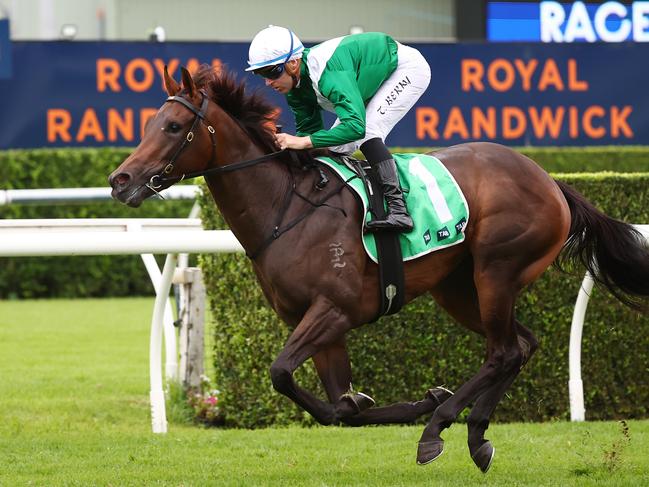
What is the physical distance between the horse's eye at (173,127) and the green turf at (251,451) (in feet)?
4.13

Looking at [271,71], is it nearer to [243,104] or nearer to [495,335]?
[243,104]

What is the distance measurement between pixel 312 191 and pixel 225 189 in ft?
1.06

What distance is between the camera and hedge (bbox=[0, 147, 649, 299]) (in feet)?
38.4

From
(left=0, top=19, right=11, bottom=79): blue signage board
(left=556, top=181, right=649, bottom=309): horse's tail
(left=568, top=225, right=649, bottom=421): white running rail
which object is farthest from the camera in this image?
(left=0, top=19, right=11, bottom=79): blue signage board

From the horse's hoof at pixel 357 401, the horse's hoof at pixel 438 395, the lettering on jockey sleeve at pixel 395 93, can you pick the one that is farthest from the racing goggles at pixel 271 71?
the horse's hoof at pixel 438 395

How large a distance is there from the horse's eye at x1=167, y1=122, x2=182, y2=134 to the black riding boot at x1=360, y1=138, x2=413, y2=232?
743 mm

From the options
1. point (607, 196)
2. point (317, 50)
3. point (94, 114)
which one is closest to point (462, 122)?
point (94, 114)

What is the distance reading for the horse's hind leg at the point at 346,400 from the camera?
14.6 feet

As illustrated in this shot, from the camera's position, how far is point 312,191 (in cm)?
459

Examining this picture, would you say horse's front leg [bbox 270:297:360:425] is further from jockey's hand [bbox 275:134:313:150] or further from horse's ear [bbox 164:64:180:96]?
horse's ear [bbox 164:64:180:96]

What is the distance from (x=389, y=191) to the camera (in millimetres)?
4594

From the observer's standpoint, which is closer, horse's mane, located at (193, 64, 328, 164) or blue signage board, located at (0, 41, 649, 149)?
horse's mane, located at (193, 64, 328, 164)

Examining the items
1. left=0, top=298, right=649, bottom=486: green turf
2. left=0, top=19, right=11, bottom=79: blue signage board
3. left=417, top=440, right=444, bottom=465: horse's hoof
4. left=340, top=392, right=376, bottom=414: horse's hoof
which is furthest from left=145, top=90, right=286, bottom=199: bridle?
left=0, top=19, right=11, bottom=79: blue signage board

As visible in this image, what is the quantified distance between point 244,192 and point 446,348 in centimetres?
181
